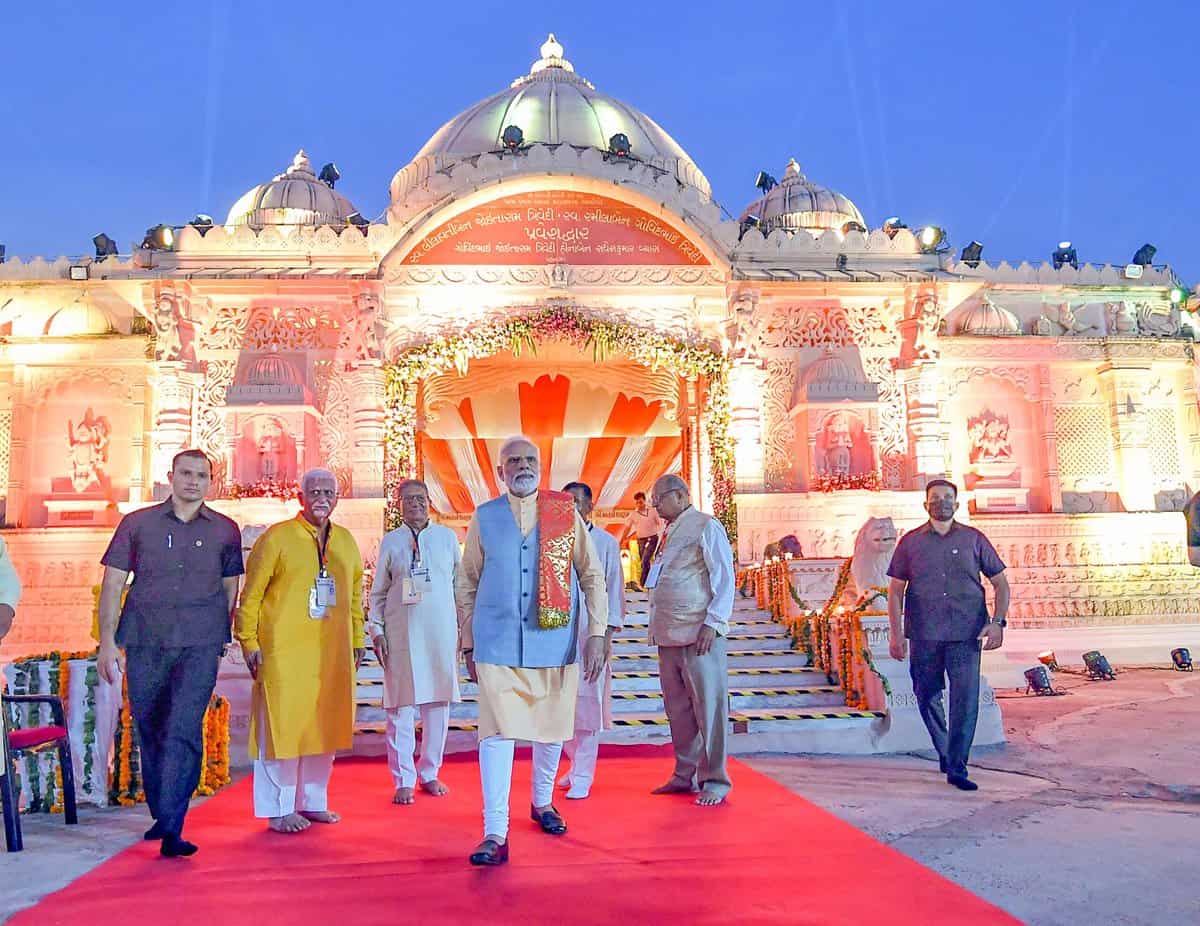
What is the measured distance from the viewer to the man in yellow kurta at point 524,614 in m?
3.24

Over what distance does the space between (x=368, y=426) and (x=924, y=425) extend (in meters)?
6.07

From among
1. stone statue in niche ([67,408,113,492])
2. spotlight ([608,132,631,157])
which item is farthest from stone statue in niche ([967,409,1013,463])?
stone statue in niche ([67,408,113,492])

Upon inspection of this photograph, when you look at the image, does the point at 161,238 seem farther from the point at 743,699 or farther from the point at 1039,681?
the point at 1039,681

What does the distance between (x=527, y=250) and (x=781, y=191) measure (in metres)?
7.69

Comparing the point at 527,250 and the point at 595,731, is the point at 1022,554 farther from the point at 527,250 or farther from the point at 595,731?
the point at 595,731

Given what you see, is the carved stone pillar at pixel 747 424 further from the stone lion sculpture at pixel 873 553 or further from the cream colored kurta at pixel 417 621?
the cream colored kurta at pixel 417 621

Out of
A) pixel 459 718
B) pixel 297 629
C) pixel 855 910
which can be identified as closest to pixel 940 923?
pixel 855 910

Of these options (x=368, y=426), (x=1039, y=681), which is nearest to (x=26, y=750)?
(x=368, y=426)

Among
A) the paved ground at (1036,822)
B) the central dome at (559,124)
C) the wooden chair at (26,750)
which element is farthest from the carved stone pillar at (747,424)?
the wooden chair at (26,750)

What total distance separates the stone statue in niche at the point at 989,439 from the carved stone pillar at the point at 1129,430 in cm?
133

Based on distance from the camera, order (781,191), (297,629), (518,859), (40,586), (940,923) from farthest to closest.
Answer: (781,191)
(40,586)
(297,629)
(518,859)
(940,923)

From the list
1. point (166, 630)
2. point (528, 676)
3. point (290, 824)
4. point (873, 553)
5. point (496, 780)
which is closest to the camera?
point (496, 780)

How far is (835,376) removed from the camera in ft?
35.1

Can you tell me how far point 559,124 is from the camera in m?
15.4
